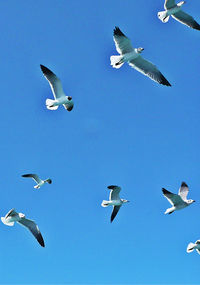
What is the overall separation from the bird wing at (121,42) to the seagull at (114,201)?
651 centimetres

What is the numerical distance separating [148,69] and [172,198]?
5265 millimetres

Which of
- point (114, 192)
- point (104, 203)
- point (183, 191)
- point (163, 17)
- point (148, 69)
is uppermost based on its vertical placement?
point (163, 17)

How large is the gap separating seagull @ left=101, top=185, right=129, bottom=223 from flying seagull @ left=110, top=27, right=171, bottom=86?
18.0 feet

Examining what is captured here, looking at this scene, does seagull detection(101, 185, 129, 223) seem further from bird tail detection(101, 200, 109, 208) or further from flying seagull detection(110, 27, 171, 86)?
flying seagull detection(110, 27, 171, 86)

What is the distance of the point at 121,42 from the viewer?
795 inches

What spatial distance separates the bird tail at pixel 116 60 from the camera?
67.4 feet

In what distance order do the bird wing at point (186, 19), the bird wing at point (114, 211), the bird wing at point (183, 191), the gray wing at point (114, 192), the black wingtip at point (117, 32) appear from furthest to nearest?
the bird wing at point (114, 211) → the gray wing at point (114, 192) → the bird wing at point (183, 191) → the bird wing at point (186, 19) → the black wingtip at point (117, 32)

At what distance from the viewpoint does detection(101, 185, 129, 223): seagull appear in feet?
80.9

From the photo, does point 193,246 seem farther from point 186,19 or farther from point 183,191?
point 186,19

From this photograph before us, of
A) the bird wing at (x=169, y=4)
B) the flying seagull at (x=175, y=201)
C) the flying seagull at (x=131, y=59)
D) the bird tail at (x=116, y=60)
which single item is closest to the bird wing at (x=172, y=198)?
the flying seagull at (x=175, y=201)

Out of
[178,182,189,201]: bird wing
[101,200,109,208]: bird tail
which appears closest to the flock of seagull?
[178,182,189,201]: bird wing

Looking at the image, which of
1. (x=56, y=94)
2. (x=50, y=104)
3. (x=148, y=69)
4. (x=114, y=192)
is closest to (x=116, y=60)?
(x=148, y=69)

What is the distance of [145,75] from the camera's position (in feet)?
70.6

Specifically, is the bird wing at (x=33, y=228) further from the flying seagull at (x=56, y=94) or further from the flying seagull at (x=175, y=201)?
the flying seagull at (x=175, y=201)
